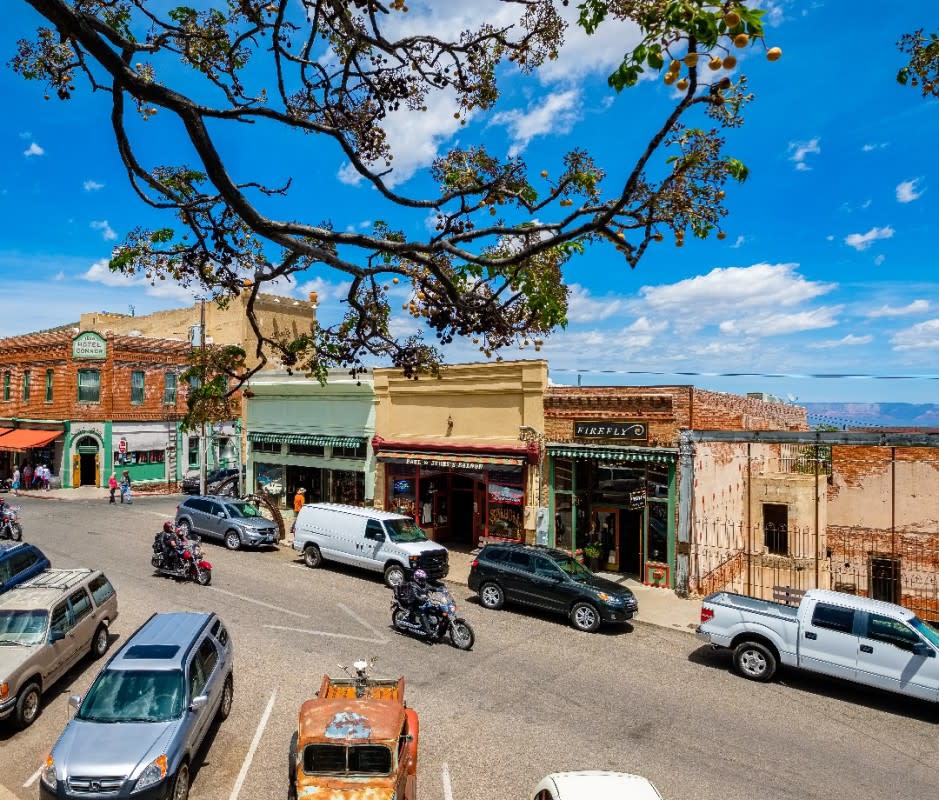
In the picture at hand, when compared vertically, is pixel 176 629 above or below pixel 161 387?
below

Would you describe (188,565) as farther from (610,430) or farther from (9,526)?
(610,430)

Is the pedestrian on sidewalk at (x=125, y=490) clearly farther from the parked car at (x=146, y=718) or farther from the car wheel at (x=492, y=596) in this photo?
the parked car at (x=146, y=718)

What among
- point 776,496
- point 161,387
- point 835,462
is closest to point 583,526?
point 776,496

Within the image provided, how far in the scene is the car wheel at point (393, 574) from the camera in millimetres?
18250

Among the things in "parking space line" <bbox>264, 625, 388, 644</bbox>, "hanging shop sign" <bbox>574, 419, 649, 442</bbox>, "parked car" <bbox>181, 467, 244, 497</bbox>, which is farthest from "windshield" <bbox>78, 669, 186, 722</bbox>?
"parked car" <bbox>181, 467, 244, 497</bbox>

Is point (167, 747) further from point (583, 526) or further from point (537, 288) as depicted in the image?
point (583, 526)

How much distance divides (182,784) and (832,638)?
35.0ft

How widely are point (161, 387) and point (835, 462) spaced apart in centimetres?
3664

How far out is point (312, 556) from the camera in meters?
20.7

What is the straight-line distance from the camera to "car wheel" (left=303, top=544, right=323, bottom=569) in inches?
808

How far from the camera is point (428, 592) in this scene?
14211 millimetres

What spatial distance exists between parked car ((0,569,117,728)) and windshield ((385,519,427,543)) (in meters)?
7.60

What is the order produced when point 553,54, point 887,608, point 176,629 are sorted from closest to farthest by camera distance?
point 553,54, point 176,629, point 887,608

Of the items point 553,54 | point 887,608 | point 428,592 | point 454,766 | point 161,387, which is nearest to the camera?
point 553,54
